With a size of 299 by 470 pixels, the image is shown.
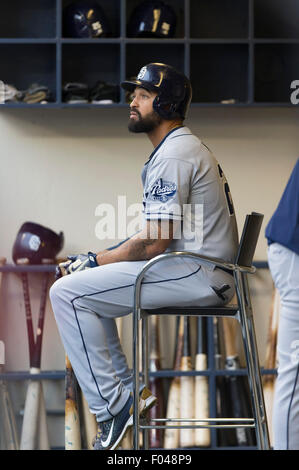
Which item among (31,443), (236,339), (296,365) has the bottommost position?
(31,443)

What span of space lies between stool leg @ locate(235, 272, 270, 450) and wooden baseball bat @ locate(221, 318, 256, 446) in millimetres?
1406

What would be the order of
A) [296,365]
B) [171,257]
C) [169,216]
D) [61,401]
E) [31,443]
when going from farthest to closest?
1. [61,401]
2. [31,443]
3. [169,216]
4. [171,257]
5. [296,365]

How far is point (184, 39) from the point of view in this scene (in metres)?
3.43

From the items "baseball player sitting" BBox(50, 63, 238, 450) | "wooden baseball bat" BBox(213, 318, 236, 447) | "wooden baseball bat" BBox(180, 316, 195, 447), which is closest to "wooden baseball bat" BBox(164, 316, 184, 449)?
"wooden baseball bat" BBox(180, 316, 195, 447)

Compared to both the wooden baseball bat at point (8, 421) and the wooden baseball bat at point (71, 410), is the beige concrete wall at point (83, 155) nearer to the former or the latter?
the wooden baseball bat at point (8, 421)


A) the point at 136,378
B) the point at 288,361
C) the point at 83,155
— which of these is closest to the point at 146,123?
the point at 136,378

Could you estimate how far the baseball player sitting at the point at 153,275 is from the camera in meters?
2.14

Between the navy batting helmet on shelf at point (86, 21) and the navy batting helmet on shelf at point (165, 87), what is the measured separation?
45.6 inches

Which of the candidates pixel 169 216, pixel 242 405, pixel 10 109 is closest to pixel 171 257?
pixel 169 216

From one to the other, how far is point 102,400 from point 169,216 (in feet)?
1.97

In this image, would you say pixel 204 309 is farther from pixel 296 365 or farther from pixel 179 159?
pixel 179 159

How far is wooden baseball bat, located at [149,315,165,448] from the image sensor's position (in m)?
3.44

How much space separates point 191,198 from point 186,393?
149cm

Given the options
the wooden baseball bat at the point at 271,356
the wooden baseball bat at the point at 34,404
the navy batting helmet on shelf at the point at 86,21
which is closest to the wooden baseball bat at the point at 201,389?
the wooden baseball bat at the point at 271,356
